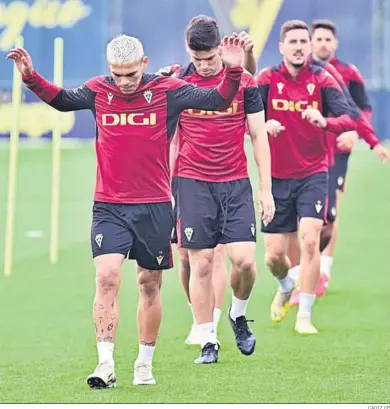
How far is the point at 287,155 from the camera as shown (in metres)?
11.3

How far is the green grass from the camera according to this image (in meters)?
8.38

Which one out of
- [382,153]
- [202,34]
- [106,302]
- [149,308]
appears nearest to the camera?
[106,302]

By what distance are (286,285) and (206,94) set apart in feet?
11.7

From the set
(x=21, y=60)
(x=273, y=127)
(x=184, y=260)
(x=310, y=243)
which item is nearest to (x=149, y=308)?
(x=21, y=60)

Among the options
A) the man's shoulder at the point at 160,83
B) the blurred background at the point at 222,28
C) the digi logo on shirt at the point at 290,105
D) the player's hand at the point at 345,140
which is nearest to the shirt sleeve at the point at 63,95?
the man's shoulder at the point at 160,83

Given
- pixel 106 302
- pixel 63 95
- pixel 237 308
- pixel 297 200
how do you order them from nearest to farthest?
1. pixel 106 302
2. pixel 63 95
3. pixel 237 308
4. pixel 297 200

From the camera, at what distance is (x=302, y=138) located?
11.3 meters

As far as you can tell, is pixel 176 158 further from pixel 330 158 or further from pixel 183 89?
pixel 330 158

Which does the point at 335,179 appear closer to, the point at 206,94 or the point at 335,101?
the point at 335,101

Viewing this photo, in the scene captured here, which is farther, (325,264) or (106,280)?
(325,264)

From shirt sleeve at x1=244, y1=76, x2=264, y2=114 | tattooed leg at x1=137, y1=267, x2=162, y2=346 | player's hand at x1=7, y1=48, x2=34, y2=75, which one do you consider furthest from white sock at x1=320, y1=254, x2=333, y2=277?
player's hand at x1=7, y1=48, x2=34, y2=75

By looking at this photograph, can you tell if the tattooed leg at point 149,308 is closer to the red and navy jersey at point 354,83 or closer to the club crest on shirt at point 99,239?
the club crest on shirt at point 99,239

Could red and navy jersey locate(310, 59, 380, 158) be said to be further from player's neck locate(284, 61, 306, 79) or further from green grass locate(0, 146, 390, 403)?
green grass locate(0, 146, 390, 403)

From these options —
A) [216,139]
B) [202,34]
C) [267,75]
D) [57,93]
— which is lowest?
[216,139]
